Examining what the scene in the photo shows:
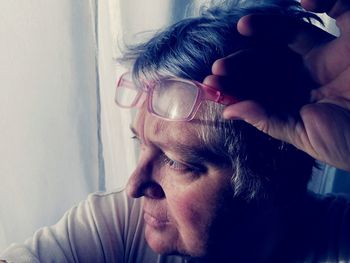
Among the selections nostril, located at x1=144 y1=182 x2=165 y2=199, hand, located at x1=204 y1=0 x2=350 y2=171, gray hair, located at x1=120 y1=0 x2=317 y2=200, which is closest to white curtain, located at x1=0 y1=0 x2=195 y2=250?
gray hair, located at x1=120 y1=0 x2=317 y2=200

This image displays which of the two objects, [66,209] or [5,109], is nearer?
[5,109]

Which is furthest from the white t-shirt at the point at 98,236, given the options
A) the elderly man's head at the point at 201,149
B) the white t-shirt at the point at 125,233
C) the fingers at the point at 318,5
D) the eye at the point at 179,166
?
the fingers at the point at 318,5

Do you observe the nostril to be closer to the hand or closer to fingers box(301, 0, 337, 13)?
the hand

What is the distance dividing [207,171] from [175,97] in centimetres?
18

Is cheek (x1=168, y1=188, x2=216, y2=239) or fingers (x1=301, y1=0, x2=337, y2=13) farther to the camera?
cheek (x1=168, y1=188, x2=216, y2=239)

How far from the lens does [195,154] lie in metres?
0.77

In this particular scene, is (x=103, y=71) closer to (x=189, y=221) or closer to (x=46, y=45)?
(x=46, y=45)

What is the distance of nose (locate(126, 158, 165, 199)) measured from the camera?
2.74 feet

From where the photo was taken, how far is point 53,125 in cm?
88

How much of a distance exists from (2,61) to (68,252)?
1.47 ft

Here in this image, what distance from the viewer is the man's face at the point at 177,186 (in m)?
0.78

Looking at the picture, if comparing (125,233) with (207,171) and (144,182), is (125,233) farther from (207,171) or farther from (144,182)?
(207,171)

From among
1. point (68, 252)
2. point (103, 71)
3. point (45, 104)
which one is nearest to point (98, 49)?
point (103, 71)

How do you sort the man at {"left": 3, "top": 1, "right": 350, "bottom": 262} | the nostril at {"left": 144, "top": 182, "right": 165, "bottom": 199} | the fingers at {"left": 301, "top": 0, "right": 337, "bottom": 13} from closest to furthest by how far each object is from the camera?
the fingers at {"left": 301, "top": 0, "right": 337, "bottom": 13}
the man at {"left": 3, "top": 1, "right": 350, "bottom": 262}
the nostril at {"left": 144, "top": 182, "right": 165, "bottom": 199}
